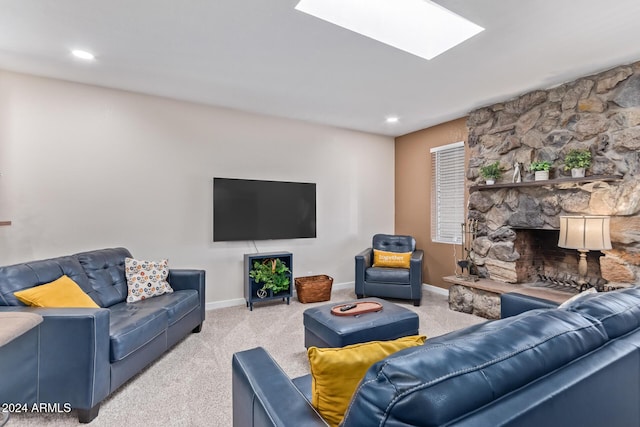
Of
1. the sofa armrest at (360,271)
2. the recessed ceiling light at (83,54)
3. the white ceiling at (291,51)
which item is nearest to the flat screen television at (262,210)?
the sofa armrest at (360,271)

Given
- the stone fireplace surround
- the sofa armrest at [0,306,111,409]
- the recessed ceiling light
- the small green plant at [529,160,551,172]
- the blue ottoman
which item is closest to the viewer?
the sofa armrest at [0,306,111,409]

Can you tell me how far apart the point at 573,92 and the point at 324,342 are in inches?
134

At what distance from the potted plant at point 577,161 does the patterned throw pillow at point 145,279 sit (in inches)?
160

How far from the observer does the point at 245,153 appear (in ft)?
13.5

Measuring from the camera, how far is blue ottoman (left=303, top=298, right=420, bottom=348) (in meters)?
2.18

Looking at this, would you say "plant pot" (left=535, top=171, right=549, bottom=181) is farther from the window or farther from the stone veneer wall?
the window

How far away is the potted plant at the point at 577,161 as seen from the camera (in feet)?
9.80

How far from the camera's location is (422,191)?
16.1 ft

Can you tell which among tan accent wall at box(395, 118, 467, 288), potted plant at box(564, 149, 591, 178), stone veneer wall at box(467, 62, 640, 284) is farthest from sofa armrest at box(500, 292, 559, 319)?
tan accent wall at box(395, 118, 467, 288)

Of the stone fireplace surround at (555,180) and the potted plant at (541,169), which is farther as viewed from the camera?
the potted plant at (541,169)

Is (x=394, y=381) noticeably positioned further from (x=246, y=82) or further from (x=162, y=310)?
(x=246, y=82)

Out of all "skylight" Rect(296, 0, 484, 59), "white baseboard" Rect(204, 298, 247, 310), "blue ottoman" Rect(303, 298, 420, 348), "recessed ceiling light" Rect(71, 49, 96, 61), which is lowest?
"white baseboard" Rect(204, 298, 247, 310)

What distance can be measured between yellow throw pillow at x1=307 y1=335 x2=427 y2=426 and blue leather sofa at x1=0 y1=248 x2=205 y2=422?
1.58m

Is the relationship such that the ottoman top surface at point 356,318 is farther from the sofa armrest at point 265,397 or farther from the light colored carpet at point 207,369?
the sofa armrest at point 265,397
